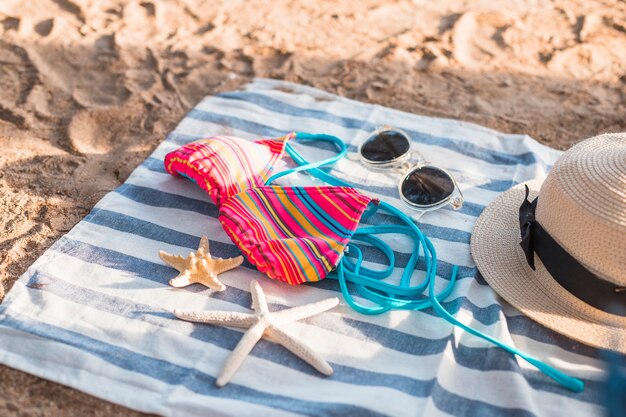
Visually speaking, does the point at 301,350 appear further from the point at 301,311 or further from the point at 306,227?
the point at 306,227

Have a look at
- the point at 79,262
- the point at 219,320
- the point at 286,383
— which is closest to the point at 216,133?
the point at 79,262

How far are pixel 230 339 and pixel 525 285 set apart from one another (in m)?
0.91

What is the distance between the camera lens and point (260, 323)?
183 centimetres

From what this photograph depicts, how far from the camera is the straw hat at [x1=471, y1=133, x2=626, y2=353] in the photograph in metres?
1.71

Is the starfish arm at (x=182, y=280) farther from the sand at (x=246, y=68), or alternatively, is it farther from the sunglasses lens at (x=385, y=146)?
the sunglasses lens at (x=385, y=146)

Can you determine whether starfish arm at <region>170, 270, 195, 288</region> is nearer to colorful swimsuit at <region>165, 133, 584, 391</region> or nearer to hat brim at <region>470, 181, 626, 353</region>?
colorful swimsuit at <region>165, 133, 584, 391</region>

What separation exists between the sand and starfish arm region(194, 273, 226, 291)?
598mm

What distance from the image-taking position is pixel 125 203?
2.34 m

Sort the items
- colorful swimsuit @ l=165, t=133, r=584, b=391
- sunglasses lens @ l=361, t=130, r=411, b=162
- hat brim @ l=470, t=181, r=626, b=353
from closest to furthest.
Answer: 1. hat brim @ l=470, t=181, r=626, b=353
2. colorful swimsuit @ l=165, t=133, r=584, b=391
3. sunglasses lens @ l=361, t=130, r=411, b=162

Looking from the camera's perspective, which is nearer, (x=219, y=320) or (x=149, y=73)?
(x=219, y=320)

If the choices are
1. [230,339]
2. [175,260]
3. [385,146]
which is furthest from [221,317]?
[385,146]

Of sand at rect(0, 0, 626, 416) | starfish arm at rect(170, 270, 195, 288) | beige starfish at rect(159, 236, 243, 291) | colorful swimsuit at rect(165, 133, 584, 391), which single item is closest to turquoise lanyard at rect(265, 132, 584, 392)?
colorful swimsuit at rect(165, 133, 584, 391)

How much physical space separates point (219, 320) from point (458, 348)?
698 mm

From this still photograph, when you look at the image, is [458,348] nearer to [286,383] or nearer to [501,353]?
[501,353]
